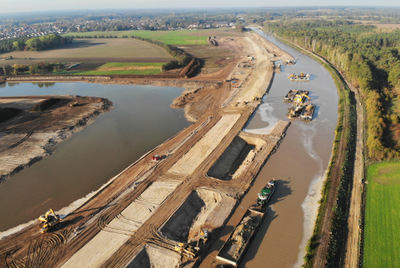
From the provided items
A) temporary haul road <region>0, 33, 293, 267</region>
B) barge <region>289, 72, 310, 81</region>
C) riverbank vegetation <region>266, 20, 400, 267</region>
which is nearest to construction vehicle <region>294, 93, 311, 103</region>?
riverbank vegetation <region>266, 20, 400, 267</region>

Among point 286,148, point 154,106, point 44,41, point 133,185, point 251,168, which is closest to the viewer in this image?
point 133,185

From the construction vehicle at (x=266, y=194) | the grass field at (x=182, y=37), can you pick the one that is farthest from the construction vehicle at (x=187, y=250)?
the grass field at (x=182, y=37)

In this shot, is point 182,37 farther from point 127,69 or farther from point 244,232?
point 244,232

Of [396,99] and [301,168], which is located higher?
[396,99]

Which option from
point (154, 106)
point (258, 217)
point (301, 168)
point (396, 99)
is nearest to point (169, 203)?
point (258, 217)

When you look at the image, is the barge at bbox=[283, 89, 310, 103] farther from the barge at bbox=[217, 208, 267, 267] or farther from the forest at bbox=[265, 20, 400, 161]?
the barge at bbox=[217, 208, 267, 267]

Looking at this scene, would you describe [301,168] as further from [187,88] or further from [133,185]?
[187,88]

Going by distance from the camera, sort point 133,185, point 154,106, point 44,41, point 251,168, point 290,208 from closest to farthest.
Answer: point 290,208, point 133,185, point 251,168, point 154,106, point 44,41

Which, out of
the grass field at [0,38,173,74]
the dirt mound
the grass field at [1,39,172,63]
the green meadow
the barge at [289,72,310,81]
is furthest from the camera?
the green meadow
